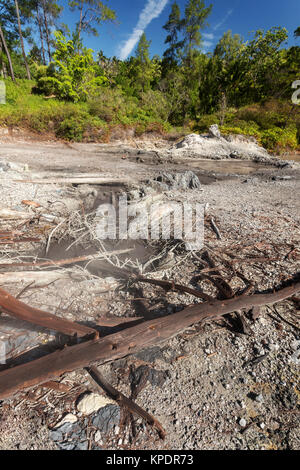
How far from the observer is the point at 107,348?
1178 mm

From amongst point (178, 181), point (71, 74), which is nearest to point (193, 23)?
A: point (71, 74)

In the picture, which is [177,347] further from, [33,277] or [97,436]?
[33,277]

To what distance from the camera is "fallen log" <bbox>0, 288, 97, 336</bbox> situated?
128 centimetres

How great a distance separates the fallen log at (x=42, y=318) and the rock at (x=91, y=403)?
0.31 m

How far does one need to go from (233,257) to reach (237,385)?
1377 millimetres

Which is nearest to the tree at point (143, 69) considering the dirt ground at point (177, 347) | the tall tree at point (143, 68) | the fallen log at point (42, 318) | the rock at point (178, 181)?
the tall tree at point (143, 68)

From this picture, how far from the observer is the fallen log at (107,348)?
104cm

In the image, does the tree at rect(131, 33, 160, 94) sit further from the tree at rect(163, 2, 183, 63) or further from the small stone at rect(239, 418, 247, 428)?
the small stone at rect(239, 418, 247, 428)

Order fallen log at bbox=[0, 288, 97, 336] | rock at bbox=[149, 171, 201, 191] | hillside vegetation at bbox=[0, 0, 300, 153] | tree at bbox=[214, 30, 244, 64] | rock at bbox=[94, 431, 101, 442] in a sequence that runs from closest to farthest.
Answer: rock at bbox=[94, 431, 101, 442] < fallen log at bbox=[0, 288, 97, 336] < rock at bbox=[149, 171, 201, 191] < hillside vegetation at bbox=[0, 0, 300, 153] < tree at bbox=[214, 30, 244, 64]

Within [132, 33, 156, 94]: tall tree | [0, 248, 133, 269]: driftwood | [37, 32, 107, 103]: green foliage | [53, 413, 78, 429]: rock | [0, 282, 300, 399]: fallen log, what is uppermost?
[132, 33, 156, 94]: tall tree

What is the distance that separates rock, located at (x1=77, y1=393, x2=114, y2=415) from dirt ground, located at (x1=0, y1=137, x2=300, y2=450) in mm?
24

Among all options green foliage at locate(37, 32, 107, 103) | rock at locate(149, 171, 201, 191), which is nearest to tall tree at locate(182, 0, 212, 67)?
green foliage at locate(37, 32, 107, 103)

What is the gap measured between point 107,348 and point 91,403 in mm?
264

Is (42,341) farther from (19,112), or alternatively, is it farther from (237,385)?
(19,112)
